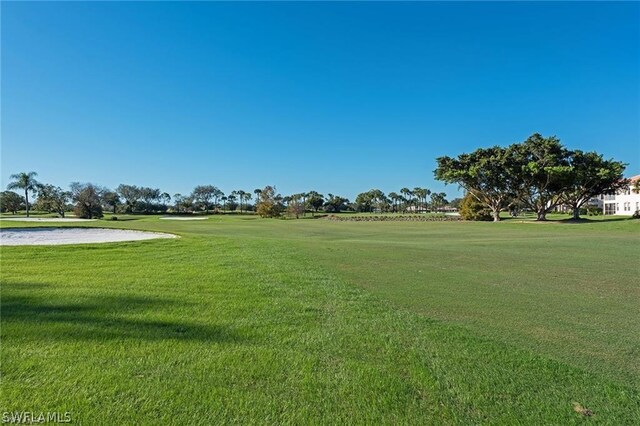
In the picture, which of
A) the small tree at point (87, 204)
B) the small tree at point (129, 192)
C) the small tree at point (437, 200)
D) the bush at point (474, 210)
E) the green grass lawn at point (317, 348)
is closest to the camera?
the green grass lawn at point (317, 348)

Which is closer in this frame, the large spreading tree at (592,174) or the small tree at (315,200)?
the large spreading tree at (592,174)

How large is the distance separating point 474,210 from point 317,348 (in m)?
55.4

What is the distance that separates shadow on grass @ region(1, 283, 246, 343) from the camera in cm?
407

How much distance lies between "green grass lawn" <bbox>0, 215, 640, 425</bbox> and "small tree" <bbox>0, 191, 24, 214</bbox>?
9813 centimetres

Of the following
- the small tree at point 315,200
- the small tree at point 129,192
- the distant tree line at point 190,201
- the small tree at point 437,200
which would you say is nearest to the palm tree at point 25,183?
the distant tree line at point 190,201

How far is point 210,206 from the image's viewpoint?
114 m

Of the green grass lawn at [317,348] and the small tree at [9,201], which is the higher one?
the small tree at [9,201]

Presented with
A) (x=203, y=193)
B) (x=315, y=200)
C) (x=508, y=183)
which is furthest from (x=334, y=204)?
(x=508, y=183)

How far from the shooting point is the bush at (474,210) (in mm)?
52500

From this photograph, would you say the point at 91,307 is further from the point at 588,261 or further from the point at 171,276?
the point at 588,261

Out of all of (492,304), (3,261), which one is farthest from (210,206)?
(492,304)

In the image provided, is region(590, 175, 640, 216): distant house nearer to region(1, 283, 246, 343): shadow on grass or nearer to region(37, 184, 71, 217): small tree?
region(1, 283, 246, 343): shadow on grass

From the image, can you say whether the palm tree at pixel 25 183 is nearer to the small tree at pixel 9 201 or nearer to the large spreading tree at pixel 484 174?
the small tree at pixel 9 201

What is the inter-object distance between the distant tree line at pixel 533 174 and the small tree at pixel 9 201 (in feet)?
314
